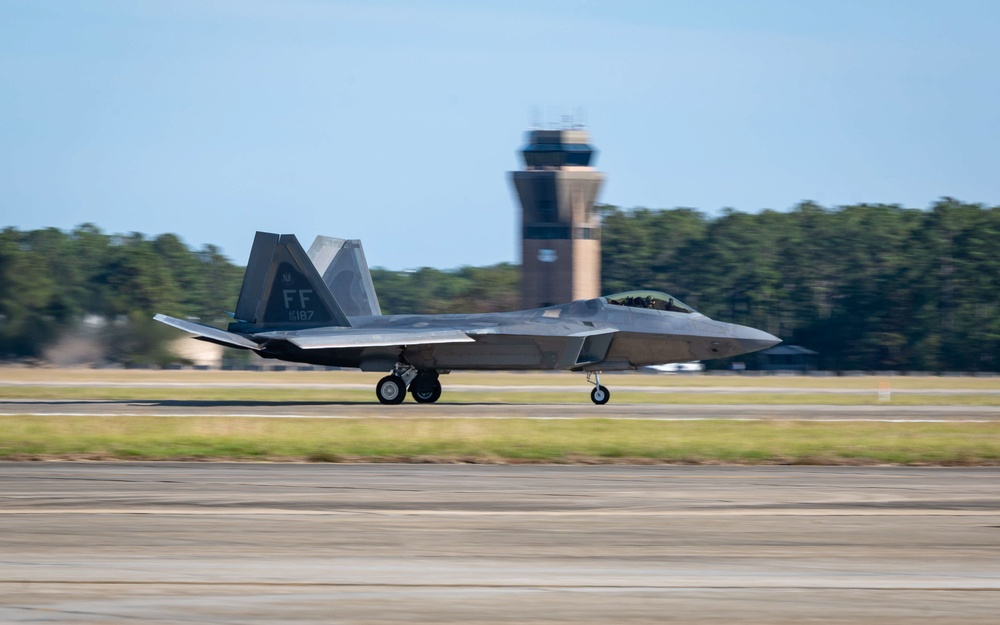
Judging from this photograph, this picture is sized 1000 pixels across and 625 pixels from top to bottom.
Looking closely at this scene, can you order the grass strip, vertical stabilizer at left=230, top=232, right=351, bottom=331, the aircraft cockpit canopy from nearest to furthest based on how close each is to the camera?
the grass strip
the aircraft cockpit canopy
vertical stabilizer at left=230, top=232, right=351, bottom=331

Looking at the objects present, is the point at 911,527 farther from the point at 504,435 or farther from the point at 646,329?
the point at 646,329

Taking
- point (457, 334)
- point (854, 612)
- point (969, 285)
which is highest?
point (969, 285)

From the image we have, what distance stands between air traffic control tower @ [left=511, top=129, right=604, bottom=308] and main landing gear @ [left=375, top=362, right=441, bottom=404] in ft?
211

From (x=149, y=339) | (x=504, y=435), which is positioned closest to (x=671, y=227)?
(x=149, y=339)

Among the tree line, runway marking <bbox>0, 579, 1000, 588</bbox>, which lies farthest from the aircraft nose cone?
the tree line

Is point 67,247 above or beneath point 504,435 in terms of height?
above

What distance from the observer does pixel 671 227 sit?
118500 mm

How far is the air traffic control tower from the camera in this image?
94.9 metres

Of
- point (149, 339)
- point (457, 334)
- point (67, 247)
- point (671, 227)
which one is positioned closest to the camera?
point (457, 334)

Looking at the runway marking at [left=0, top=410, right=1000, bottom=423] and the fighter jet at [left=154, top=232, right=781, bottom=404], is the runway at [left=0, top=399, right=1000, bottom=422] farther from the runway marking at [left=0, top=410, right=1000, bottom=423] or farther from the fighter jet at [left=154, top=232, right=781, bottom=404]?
the fighter jet at [left=154, top=232, right=781, bottom=404]

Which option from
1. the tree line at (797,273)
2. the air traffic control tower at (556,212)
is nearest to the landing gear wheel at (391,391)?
the tree line at (797,273)

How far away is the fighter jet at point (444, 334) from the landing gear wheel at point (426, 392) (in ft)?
0.08

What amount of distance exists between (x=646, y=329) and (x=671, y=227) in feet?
298

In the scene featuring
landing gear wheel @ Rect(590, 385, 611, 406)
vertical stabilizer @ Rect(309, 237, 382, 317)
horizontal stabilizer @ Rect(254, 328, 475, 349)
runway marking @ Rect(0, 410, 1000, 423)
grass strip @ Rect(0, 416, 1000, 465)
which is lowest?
grass strip @ Rect(0, 416, 1000, 465)
